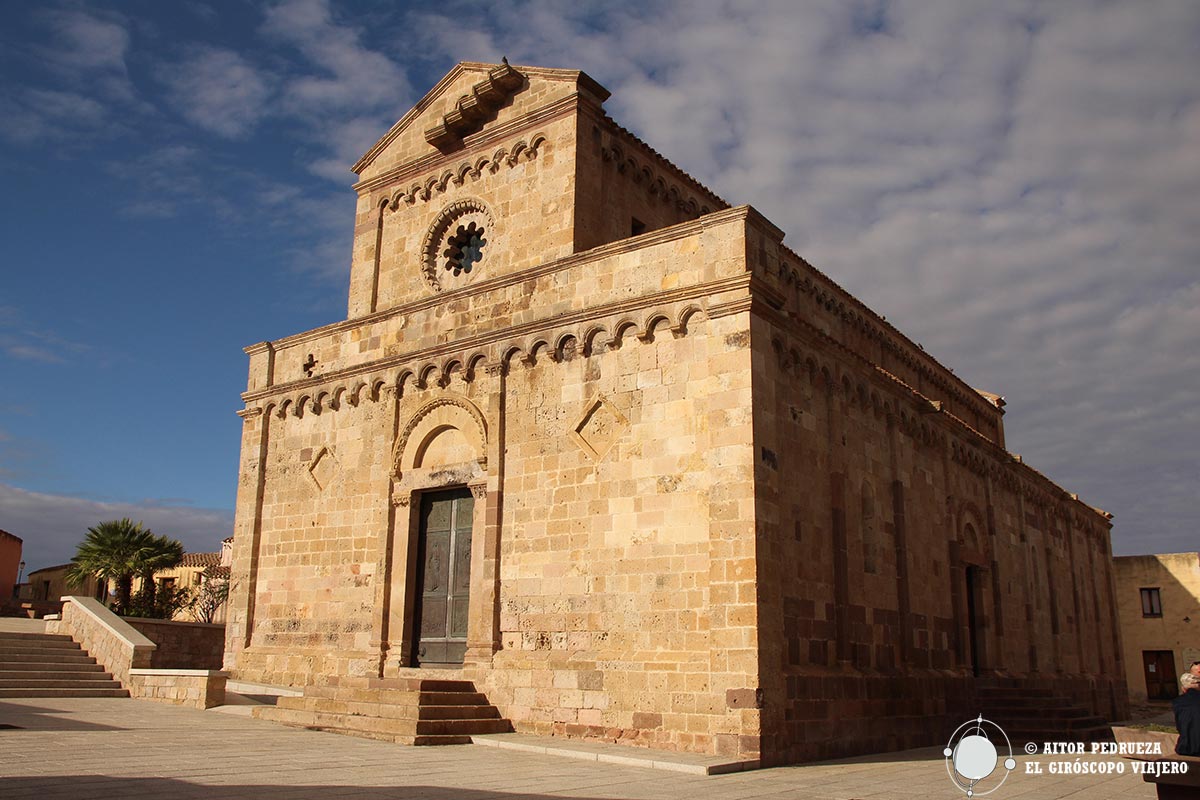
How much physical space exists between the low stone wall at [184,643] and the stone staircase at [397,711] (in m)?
7.77

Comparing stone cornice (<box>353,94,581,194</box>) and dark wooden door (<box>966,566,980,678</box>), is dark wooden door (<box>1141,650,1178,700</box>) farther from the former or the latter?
stone cornice (<box>353,94,581,194</box>)

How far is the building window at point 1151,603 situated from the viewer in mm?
38969

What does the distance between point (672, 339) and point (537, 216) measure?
4701 millimetres

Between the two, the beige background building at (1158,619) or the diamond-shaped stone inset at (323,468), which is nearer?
the diamond-shaped stone inset at (323,468)

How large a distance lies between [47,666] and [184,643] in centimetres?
440

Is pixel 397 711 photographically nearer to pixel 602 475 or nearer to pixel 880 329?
pixel 602 475

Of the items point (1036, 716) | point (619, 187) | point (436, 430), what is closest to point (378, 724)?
point (436, 430)

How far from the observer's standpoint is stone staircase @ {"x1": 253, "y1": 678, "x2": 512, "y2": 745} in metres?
12.5

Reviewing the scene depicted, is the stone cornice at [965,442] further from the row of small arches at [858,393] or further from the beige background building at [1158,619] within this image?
the beige background building at [1158,619]

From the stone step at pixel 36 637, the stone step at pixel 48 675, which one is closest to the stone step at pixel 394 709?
the stone step at pixel 48 675

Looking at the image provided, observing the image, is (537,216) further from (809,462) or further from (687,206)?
(809,462)

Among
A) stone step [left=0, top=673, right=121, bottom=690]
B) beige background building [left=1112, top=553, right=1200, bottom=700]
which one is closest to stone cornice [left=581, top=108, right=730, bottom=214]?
stone step [left=0, top=673, right=121, bottom=690]

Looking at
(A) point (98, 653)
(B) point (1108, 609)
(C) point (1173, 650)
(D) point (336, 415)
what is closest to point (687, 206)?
(D) point (336, 415)

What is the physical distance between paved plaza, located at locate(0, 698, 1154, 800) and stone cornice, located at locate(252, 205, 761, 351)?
274 inches
